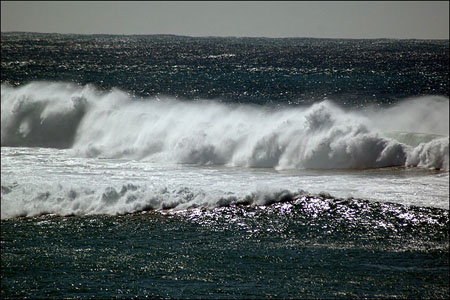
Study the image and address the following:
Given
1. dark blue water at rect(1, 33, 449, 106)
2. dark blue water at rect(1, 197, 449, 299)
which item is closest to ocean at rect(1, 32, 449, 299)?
dark blue water at rect(1, 197, 449, 299)

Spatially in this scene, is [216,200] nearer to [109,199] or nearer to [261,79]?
[109,199]

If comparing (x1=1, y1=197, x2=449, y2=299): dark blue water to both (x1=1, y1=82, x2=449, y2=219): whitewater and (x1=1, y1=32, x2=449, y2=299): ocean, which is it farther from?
(x1=1, y1=82, x2=449, y2=219): whitewater

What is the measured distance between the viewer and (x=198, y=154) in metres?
28.7

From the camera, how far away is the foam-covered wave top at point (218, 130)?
27.3m

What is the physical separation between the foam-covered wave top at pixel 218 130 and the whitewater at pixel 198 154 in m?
0.05

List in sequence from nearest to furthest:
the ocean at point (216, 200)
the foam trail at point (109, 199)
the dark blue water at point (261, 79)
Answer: the ocean at point (216, 200)
the foam trail at point (109, 199)
the dark blue water at point (261, 79)

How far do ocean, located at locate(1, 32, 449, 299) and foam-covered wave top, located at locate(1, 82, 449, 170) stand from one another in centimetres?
8

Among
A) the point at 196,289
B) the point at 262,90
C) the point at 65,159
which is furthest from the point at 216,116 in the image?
the point at 262,90

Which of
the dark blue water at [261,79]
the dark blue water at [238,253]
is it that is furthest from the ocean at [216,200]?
the dark blue water at [261,79]

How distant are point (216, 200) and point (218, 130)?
A: 1095cm

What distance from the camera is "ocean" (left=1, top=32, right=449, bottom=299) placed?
1477cm

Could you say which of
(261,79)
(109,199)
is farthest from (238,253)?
(261,79)

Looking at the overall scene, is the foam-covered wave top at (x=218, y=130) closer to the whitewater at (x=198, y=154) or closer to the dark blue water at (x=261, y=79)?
the whitewater at (x=198, y=154)

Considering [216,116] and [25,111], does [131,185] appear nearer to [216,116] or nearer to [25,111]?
[216,116]
